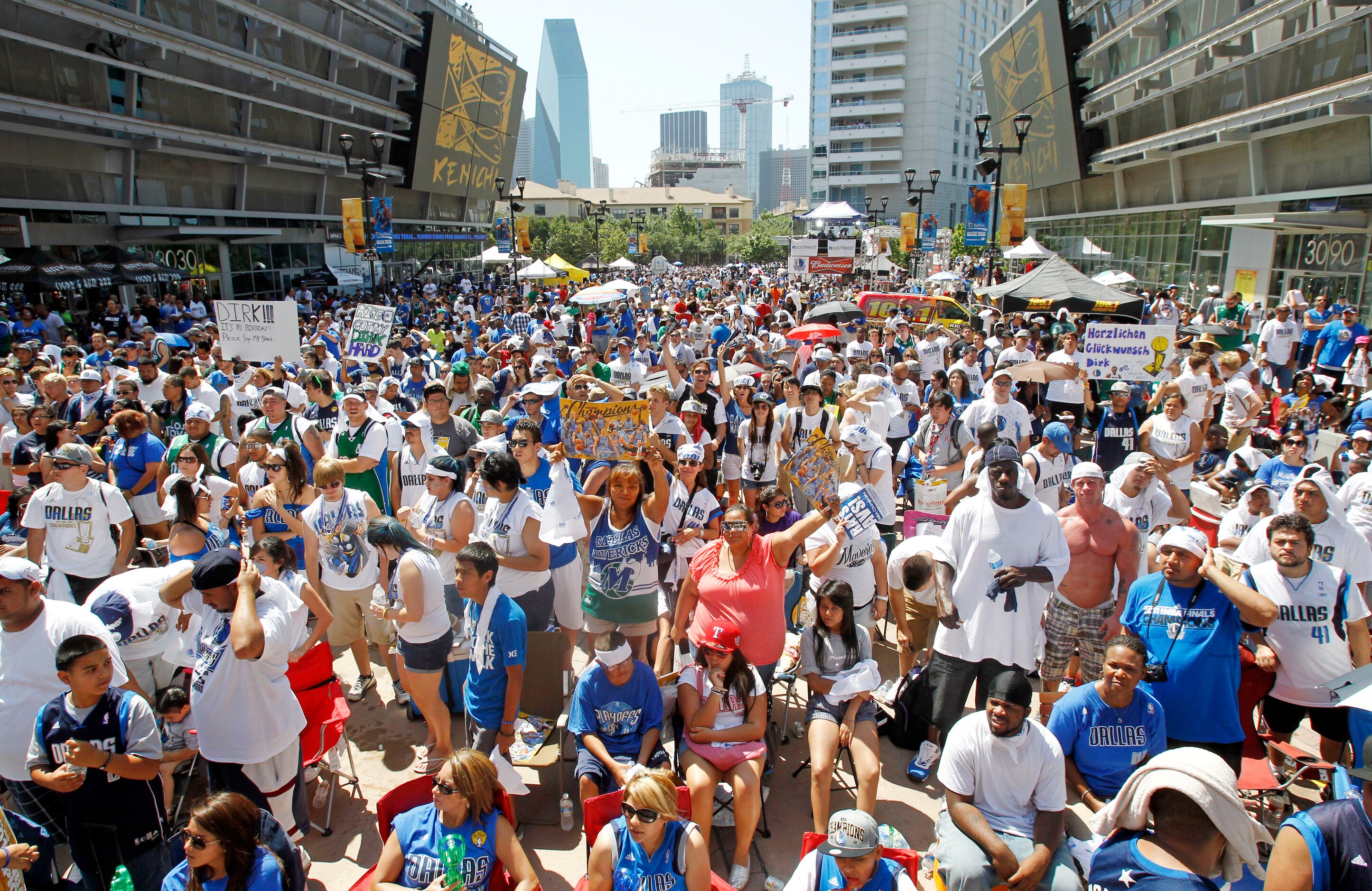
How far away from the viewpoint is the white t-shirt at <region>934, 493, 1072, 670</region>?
439 cm

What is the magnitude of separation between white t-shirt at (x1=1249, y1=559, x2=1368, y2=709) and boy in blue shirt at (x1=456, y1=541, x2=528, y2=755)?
4.17 m

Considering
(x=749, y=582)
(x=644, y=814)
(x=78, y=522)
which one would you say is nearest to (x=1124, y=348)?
(x=749, y=582)

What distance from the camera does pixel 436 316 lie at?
2216 cm

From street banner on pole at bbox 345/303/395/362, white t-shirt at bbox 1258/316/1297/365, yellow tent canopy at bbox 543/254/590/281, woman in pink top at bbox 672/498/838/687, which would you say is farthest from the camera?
yellow tent canopy at bbox 543/254/590/281

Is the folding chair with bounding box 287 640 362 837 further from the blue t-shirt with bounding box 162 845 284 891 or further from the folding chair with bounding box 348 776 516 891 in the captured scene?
the blue t-shirt with bounding box 162 845 284 891

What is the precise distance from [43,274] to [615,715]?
21.6m

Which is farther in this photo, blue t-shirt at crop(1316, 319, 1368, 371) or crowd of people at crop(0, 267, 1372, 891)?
blue t-shirt at crop(1316, 319, 1368, 371)

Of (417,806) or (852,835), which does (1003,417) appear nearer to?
(852,835)

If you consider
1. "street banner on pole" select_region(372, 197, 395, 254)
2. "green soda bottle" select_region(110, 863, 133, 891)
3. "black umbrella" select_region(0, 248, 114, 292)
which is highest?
"street banner on pole" select_region(372, 197, 395, 254)

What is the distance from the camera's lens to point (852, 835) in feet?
9.82

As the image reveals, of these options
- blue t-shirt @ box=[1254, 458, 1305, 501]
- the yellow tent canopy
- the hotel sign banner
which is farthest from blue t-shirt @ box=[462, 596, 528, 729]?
the hotel sign banner

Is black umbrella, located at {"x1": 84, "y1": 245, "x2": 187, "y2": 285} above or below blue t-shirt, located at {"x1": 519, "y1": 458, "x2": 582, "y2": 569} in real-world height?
above

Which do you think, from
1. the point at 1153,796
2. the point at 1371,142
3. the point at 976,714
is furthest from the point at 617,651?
the point at 1371,142

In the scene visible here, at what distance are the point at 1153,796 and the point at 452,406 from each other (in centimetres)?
806
